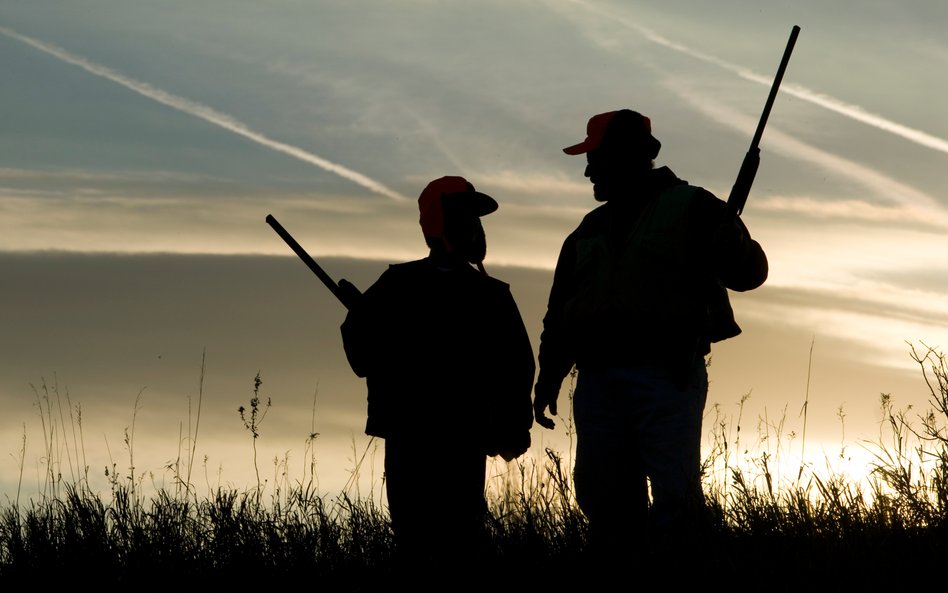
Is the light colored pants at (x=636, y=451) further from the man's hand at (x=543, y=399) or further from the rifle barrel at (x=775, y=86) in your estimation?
the rifle barrel at (x=775, y=86)

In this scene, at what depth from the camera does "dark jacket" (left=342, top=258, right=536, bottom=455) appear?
5410mm

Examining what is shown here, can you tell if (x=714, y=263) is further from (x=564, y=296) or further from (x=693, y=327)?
(x=564, y=296)

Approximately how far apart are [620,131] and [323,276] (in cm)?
184

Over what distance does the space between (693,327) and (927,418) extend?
1276 millimetres

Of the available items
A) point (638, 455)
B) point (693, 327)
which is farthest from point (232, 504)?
point (693, 327)

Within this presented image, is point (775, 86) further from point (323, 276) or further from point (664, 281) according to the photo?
point (323, 276)

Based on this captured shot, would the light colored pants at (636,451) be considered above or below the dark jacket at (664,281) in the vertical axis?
below

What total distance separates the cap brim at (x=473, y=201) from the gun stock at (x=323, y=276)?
850 millimetres

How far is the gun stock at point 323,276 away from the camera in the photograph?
20.3ft

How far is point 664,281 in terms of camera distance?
17.4ft

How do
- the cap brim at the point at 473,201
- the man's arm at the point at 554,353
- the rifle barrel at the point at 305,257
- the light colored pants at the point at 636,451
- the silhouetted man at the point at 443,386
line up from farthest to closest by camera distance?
the rifle barrel at the point at 305,257
the man's arm at the point at 554,353
the cap brim at the point at 473,201
the silhouetted man at the point at 443,386
the light colored pants at the point at 636,451

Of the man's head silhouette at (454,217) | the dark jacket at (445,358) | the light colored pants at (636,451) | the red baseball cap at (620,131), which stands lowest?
the light colored pants at (636,451)

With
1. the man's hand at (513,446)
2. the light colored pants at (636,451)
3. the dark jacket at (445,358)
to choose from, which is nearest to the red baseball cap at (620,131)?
the dark jacket at (445,358)

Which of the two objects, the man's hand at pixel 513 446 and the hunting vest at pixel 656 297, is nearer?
the hunting vest at pixel 656 297
